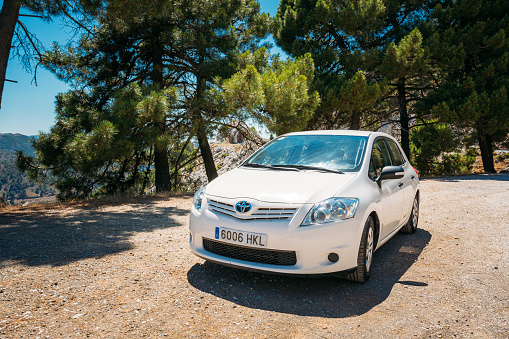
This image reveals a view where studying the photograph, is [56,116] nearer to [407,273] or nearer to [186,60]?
[186,60]

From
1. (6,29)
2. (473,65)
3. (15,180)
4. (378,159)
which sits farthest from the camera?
(15,180)

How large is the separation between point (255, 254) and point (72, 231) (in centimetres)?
415

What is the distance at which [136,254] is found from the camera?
4758 millimetres

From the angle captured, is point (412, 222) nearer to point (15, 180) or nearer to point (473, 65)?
point (473, 65)

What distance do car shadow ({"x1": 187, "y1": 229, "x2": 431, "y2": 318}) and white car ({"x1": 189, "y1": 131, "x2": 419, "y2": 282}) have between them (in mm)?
234

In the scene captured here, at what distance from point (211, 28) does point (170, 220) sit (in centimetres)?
835

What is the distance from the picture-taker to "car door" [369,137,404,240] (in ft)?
13.9

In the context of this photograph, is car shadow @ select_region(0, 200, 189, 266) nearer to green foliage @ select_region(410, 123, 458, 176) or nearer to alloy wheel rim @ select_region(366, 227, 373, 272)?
alloy wheel rim @ select_region(366, 227, 373, 272)

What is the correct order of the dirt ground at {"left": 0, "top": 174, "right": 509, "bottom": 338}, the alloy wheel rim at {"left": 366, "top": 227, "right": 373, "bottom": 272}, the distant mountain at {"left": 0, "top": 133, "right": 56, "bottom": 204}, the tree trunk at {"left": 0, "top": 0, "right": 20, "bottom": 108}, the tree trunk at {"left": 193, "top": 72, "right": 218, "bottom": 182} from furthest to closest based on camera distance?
1. the distant mountain at {"left": 0, "top": 133, "right": 56, "bottom": 204}
2. the tree trunk at {"left": 193, "top": 72, "right": 218, "bottom": 182}
3. the tree trunk at {"left": 0, "top": 0, "right": 20, "bottom": 108}
4. the alloy wheel rim at {"left": 366, "top": 227, "right": 373, "bottom": 272}
5. the dirt ground at {"left": 0, "top": 174, "right": 509, "bottom": 338}

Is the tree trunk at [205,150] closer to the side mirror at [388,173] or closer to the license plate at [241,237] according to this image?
the side mirror at [388,173]

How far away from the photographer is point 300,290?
3668 mm

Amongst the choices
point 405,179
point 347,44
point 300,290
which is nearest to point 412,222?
point 405,179

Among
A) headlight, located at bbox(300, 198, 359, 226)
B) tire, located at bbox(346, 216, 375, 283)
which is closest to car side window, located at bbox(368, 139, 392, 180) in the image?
tire, located at bbox(346, 216, 375, 283)

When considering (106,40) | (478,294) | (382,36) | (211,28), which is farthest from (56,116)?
(382,36)
